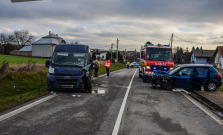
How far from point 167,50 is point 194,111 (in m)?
8.97

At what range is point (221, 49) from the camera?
44500 mm

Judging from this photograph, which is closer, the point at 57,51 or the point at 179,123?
the point at 179,123

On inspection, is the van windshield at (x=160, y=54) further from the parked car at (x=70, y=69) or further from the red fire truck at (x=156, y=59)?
the parked car at (x=70, y=69)

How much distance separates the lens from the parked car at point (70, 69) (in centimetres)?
944

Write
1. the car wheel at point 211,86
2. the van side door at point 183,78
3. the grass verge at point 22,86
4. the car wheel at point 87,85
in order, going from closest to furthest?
1. the grass verge at point 22,86
2. the car wheel at point 87,85
3. the van side door at point 183,78
4. the car wheel at point 211,86

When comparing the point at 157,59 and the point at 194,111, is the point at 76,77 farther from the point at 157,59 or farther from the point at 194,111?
the point at 157,59

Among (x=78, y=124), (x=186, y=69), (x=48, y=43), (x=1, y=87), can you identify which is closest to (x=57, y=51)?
(x=1, y=87)

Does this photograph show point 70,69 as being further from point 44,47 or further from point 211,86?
point 44,47

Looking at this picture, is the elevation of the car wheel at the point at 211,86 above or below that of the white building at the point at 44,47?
below

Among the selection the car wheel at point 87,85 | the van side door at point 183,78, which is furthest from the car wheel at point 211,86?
the car wheel at point 87,85

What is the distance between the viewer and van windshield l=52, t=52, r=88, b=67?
10.4m

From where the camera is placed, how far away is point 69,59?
1055 centimetres

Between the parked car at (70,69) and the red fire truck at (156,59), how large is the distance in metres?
5.49

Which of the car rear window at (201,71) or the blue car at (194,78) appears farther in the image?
the car rear window at (201,71)
